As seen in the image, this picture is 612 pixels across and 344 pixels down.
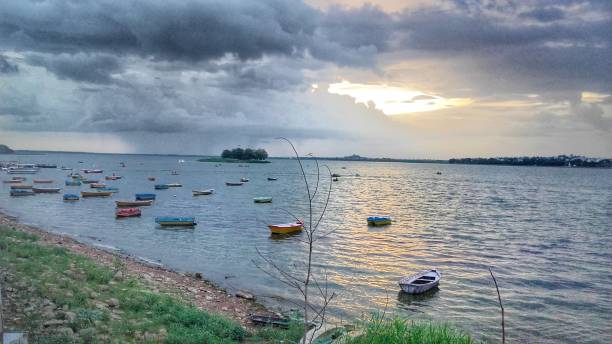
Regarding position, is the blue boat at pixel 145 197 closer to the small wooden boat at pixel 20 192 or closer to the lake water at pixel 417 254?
the lake water at pixel 417 254

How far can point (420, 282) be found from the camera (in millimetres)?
20281

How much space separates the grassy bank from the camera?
351 inches

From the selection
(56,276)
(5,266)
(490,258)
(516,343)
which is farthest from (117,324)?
(490,258)

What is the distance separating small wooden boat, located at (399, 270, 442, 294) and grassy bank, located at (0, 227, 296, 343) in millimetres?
9476

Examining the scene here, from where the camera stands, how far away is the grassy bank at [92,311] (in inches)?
351

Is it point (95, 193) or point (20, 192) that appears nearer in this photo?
point (20, 192)

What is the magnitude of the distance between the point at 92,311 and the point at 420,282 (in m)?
15.0

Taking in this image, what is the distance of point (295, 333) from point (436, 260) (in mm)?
18490

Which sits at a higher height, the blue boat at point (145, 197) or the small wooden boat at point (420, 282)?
the blue boat at point (145, 197)

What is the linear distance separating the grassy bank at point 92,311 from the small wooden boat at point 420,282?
31.1 ft

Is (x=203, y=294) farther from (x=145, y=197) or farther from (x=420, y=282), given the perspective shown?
(x=145, y=197)

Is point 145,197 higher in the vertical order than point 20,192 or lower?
lower

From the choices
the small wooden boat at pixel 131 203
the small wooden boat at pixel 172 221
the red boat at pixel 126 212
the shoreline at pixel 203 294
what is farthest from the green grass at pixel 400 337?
the small wooden boat at pixel 131 203

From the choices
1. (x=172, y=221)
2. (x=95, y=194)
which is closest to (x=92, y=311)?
(x=172, y=221)
